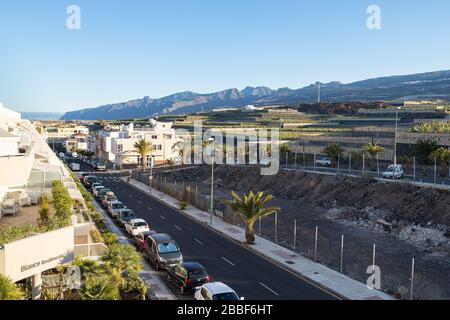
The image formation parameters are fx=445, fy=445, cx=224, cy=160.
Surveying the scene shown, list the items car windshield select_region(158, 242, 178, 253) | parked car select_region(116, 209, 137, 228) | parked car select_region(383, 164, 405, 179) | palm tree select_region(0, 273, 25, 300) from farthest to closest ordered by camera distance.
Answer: parked car select_region(383, 164, 405, 179) → parked car select_region(116, 209, 137, 228) → car windshield select_region(158, 242, 178, 253) → palm tree select_region(0, 273, 25, 300)

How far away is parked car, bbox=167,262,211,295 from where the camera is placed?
20297 mm

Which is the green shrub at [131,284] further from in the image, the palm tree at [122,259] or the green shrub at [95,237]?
the green shrub at [95,237]

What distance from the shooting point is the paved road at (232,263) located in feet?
68.5

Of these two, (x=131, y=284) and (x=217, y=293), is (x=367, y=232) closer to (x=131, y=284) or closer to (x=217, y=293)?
(x=217, y=293)

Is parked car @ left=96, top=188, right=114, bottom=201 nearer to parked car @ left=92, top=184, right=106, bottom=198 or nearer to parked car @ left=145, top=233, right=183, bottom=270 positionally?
parked car @ left=92, top=184, right=106, bottom=198

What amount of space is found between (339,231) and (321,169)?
83.5 feet

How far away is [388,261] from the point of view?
27.3m

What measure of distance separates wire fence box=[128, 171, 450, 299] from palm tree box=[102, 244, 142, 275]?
10.8 meters

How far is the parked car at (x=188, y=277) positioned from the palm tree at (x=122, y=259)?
380 centimetres

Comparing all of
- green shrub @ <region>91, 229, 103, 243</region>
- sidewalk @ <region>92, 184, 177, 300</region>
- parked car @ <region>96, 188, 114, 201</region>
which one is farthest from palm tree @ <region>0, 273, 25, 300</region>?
parked car @ <region>96, 188, 114, 201</region>

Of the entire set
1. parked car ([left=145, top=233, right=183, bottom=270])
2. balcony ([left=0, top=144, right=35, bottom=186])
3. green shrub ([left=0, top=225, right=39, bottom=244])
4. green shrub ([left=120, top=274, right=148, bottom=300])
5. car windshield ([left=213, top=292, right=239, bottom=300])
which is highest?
balcony ([left=0, top=144, right=35, bottom=186])

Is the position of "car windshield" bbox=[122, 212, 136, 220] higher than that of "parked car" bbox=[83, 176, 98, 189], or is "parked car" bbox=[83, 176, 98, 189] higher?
"car windshield" bbox=[122, 212, 136, 220]

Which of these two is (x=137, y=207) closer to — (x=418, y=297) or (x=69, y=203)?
(x=69, y=203)
